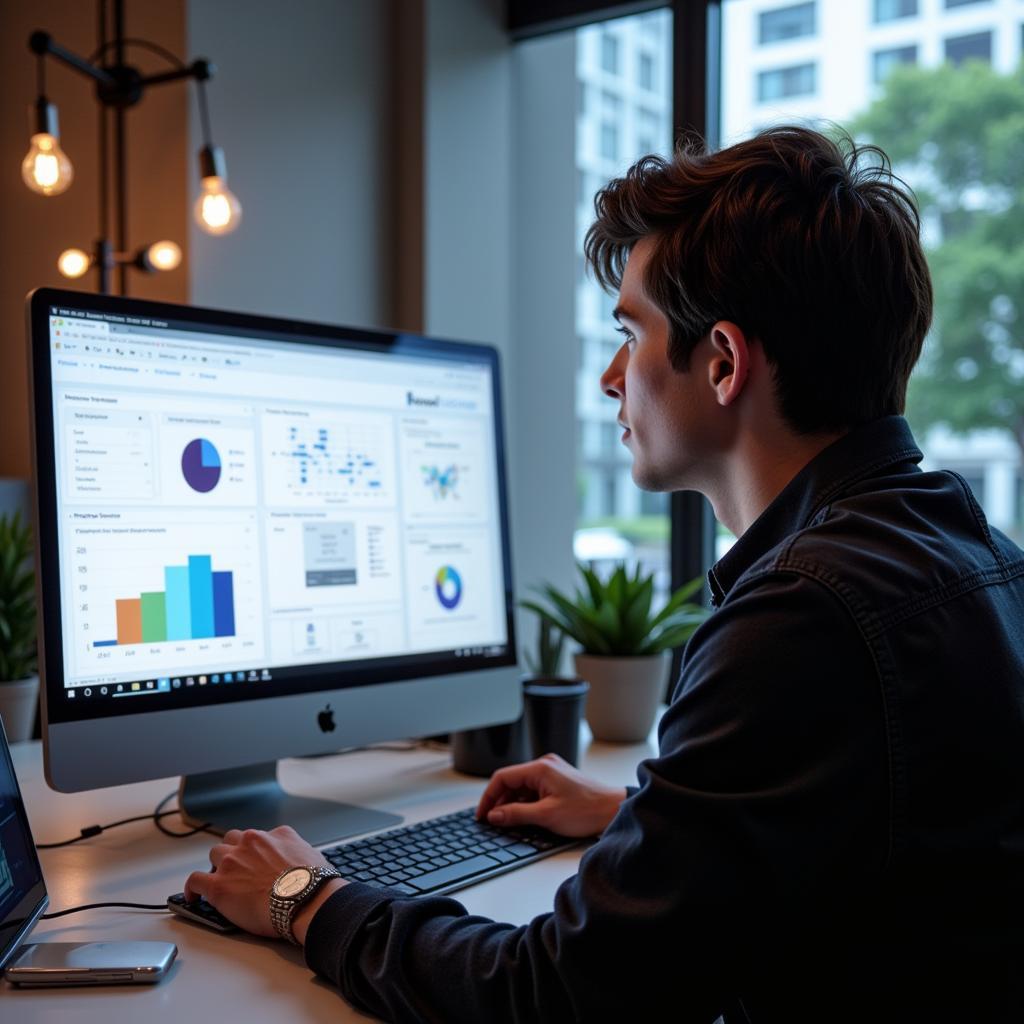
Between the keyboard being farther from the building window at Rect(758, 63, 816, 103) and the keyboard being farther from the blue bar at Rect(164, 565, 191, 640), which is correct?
the building window at Rect(758, 63, 816, 103)

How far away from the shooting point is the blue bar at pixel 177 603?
106 cm

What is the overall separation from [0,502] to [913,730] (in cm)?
206

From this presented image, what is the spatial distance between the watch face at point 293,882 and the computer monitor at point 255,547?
0.23 meters

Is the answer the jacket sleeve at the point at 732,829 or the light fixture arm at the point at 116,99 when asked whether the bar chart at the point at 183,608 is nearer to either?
the jacket sleeve at the point at 732,829

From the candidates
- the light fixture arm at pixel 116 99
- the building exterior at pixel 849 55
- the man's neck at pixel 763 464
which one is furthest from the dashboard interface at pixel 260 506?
the light fixture arm at pixel 116 99

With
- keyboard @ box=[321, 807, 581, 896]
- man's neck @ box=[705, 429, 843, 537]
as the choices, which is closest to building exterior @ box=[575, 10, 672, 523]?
keyboard @ box=[321, 807, 581, 896]

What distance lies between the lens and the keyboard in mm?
954

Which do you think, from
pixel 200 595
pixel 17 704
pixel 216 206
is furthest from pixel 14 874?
pixel 216 206

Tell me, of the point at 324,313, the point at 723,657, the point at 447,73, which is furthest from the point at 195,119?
the point at 723,657

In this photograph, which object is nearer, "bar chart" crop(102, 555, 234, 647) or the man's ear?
the man's ear

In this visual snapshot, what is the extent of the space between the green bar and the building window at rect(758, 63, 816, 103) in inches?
73.5

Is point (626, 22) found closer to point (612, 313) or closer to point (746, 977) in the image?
point (612, 313)

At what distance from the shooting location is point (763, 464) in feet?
2.89

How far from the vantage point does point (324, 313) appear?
95.4 inches
